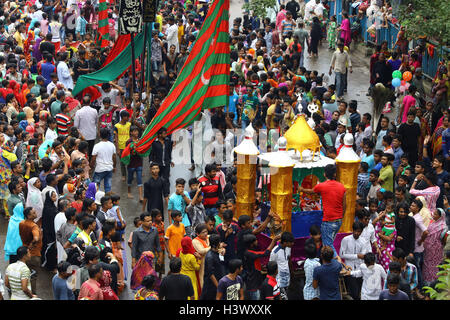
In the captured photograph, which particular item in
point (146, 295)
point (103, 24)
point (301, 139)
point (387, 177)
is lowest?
point (146, 295)

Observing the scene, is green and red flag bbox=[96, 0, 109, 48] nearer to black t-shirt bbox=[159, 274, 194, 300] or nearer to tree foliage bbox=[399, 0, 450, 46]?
tree foliage bbox=[399, 0, 450, 46]

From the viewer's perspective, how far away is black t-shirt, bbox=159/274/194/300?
9.22 meters

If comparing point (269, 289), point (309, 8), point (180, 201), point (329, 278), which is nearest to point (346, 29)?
point (309, 8)

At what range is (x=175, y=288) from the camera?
922 centimetres

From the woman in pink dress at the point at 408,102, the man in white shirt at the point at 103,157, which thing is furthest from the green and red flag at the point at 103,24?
Answer: the woman in pink dress at the point at 408,102

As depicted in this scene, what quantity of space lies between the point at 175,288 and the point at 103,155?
17.4ft

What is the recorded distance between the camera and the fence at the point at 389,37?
20.2 m

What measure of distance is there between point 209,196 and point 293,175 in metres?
1.37

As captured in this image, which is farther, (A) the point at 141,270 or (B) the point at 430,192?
(B) the point at 430,192

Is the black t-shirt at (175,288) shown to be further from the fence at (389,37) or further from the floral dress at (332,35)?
the floral dress at (332,35)

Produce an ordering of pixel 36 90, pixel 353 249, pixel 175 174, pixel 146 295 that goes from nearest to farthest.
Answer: pixel 146 295 → pixel 353 249 → pixel 175 174 → pixel 36 90

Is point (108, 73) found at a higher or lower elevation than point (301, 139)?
higher

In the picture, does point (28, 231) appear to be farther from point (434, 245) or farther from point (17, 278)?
point (434, 245)

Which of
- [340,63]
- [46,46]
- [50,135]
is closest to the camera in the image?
[50,135]
